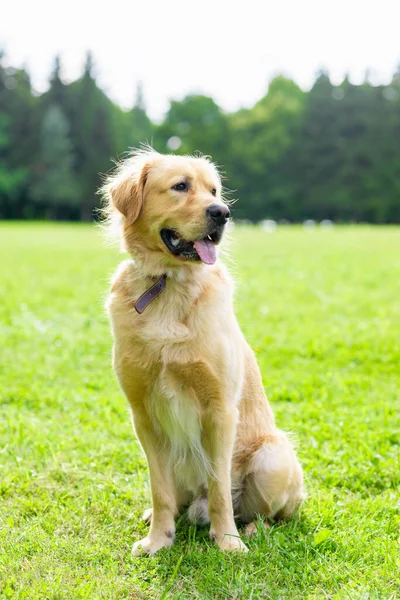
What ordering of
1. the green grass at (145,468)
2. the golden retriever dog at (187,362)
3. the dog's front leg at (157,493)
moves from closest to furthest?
the green grass at (145,468), the golden retriever dog at (187,362), the dog's front leg at (157,493)

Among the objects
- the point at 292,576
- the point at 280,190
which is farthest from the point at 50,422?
the point at 280,190

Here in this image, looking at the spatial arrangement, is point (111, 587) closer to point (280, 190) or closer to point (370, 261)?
point (370, 261)

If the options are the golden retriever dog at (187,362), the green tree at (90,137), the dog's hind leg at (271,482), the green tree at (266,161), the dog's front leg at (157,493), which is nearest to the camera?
the golden retriever dog at (187,362)

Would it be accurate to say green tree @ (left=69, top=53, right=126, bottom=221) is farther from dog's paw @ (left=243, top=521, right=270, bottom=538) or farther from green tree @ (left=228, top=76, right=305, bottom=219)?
dog's paw @ (left=243, top=521, right=270, bottom=538)

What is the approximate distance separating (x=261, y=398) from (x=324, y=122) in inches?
2136

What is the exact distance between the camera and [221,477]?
11.0 ft

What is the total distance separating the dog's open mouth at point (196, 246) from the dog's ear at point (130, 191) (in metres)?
0.24

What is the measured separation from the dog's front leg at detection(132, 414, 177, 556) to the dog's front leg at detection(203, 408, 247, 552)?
0.23 metres

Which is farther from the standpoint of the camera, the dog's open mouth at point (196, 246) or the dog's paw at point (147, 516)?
the dog's paw at point (147, 516)

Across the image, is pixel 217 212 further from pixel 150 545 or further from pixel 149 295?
pixel 150 545

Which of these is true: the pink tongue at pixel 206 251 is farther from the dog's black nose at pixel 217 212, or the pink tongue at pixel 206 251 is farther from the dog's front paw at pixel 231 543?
the dog's front paw at pixel 231 543

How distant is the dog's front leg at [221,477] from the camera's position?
130 inches

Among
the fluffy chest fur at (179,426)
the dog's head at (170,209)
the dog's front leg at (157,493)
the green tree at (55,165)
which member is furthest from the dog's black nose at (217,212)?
the green tree at (55,165)

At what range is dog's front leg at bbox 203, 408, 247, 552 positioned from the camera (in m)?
3.30
